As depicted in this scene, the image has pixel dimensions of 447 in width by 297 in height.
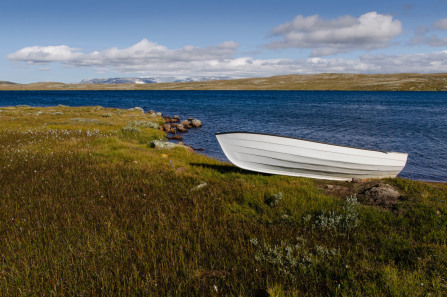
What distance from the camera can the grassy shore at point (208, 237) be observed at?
4242mm

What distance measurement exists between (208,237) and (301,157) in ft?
19.1

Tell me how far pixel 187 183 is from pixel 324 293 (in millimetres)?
6289

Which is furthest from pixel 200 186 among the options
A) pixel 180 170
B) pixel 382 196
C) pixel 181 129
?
pixel 181 129

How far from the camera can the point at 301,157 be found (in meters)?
10.1

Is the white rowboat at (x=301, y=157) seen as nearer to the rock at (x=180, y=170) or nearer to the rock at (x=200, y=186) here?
the rock at (x=200, y=186)

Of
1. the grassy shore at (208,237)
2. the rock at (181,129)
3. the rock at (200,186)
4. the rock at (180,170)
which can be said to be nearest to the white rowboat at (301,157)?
the grassy shore at (208,237)

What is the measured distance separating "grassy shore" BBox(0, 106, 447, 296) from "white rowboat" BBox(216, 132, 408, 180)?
0.73 meters

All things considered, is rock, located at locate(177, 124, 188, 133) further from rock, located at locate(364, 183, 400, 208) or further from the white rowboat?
rock, located at locate(364, 183, 400, 208)

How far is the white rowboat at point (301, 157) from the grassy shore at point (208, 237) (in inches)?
28.9

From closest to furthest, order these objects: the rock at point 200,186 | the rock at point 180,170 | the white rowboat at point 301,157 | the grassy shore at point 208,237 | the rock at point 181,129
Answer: the grassy shore at point 208,237 → the rock at point 200,186 → the white rowboat at point 301,157 → the rock at point 180,170 → the rock at point 181,129

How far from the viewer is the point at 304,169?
34.7 ft

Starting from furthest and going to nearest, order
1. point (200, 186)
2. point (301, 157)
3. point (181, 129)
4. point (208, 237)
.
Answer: point (181, 129)
point (301, 157)
point (200, 186)
point (208, 237)

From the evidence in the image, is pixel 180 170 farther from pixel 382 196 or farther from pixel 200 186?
pixel 382 196

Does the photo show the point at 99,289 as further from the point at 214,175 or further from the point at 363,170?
the point at 363,170
